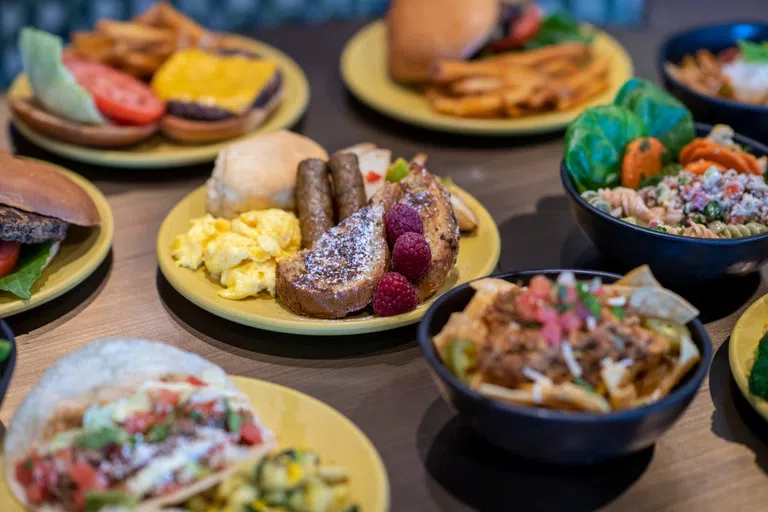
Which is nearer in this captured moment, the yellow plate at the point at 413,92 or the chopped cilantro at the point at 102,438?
the chopped cilantro at the point at 102,438

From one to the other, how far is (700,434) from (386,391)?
2.39 feet

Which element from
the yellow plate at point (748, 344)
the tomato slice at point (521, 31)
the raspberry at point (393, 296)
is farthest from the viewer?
the tomato slice at point (521, 31)

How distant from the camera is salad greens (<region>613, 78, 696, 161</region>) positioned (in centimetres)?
→ 275

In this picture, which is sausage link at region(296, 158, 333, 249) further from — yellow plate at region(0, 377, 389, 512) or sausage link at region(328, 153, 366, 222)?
yellow plate at region(0, 377, 389, 512)

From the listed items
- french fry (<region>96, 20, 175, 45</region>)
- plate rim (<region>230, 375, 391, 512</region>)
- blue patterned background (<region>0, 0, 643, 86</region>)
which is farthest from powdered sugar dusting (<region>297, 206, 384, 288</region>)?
blue patterned background (<region>0, 0, 643, 86</region>)

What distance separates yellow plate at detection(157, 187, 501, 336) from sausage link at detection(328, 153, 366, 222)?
34 cm

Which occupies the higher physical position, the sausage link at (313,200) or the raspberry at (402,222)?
the raspberry at (402,222)

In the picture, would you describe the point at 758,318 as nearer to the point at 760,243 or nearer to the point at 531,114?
the point at 760,243

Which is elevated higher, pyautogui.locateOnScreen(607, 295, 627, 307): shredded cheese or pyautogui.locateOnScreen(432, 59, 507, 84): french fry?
pyautogui.locateOnScreen(607, 295, 627, 307): shredded cheese

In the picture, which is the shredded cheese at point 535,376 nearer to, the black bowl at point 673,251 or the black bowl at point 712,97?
the black bowl at point 673,251

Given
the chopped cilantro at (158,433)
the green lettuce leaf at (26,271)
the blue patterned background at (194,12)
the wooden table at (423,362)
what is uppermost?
the chopped cilantro at (158,433)

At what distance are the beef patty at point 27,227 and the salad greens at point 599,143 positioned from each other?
1.50m

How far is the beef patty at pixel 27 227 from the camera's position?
2.29m

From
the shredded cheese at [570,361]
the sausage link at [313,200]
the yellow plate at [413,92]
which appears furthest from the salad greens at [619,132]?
the shredded cheese at [570,361]
